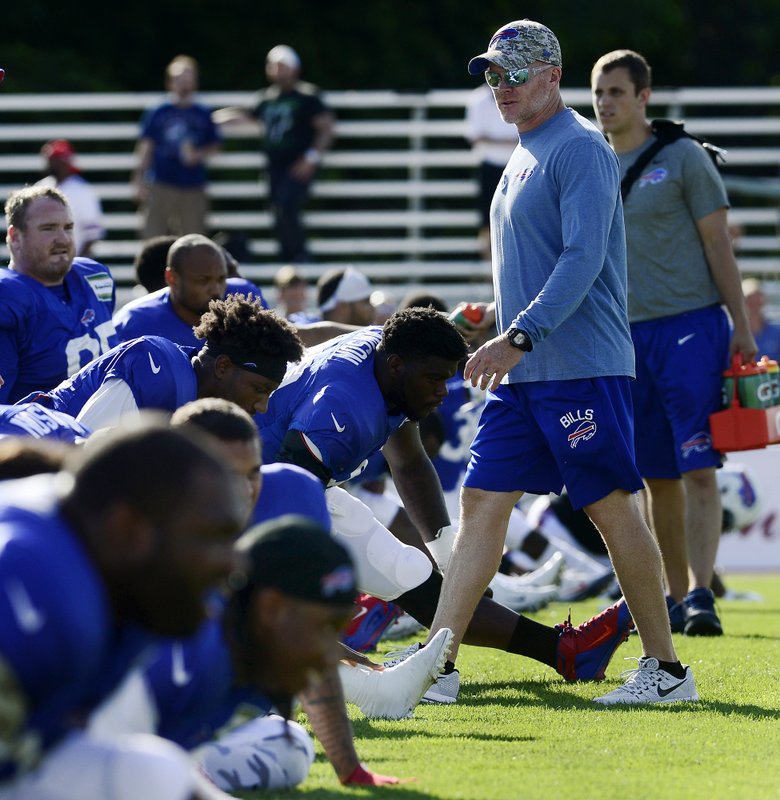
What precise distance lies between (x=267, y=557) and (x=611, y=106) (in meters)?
4.39

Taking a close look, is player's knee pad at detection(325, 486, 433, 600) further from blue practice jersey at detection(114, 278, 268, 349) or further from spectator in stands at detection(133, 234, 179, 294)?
spectator in stands at detection(133, 234, 179, 294)

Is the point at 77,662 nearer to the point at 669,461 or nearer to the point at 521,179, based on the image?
the point at 521,179

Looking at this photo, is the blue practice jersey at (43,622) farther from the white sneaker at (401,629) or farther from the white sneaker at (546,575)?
the white sneaker at (546,575)

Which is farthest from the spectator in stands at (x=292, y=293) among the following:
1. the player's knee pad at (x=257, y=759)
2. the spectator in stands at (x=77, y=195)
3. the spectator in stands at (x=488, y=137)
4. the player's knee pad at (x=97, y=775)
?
the player's knee pad at (x=97, y=775)

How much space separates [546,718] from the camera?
212 inches

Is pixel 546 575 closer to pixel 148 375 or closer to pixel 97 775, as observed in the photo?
pixel 148 375

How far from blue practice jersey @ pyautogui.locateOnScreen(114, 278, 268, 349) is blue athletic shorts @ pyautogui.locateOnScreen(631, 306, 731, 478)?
188cm

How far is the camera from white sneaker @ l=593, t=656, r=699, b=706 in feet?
18.4

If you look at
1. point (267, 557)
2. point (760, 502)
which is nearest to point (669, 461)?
point (760, 502)

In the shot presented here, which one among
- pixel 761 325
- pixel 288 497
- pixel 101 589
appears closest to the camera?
pixel 101 589

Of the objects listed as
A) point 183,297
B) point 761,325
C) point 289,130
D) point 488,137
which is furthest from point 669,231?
point 289,130

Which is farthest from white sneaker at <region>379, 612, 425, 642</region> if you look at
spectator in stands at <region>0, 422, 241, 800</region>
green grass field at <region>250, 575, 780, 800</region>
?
spectator in stands at <region>0, 422, 241, 800</region>

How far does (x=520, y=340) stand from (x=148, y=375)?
1.26 m

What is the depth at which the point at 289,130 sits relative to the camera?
14125 millimetres
